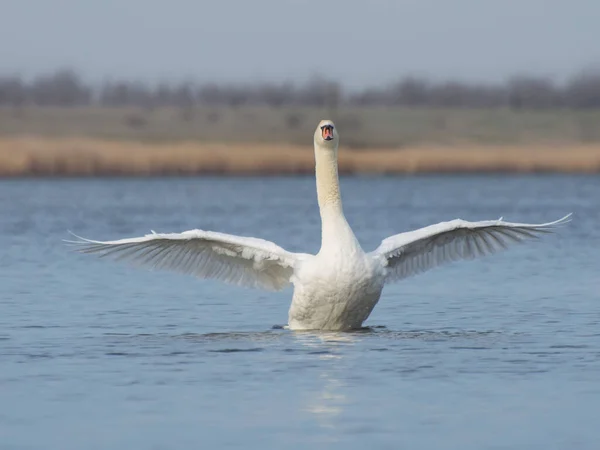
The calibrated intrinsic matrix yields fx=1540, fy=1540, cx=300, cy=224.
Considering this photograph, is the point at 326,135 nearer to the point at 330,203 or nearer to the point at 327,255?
the point at 330,203

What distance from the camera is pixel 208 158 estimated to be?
169 feet

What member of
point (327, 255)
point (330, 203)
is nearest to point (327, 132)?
point (330, 203)

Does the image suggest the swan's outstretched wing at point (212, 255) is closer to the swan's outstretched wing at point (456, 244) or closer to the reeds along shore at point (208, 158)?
the swan's outstretched wing at point (456, 244)

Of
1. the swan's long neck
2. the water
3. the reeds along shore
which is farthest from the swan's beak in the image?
the reeds along shore

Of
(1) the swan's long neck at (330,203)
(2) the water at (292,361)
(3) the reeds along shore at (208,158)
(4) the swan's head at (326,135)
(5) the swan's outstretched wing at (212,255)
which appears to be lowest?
(2) the water at (292,361)

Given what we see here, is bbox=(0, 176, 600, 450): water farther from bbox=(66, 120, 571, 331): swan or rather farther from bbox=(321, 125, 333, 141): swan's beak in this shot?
bbox=(321, 125, 333, 141): swan's beak

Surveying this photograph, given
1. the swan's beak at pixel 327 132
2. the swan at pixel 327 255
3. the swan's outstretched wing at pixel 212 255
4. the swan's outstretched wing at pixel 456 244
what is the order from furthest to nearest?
the swan's outstretched wing at pixel 456 244
the swan's beak at pixel 327 132
the swan's outstretched wing at pixel 212 255
the swan at pixel 327 255

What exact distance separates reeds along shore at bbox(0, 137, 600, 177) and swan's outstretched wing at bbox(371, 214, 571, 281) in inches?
1318

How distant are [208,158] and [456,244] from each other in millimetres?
36332

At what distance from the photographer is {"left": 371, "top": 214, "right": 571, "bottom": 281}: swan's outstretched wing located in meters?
15.1

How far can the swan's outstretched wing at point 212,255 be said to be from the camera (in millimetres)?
14562

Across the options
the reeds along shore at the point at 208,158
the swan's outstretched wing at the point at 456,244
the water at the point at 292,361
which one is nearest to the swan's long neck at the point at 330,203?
the swan's outstretched wing at the point at 456,244

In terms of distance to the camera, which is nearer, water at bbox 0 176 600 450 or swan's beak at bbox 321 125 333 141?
water at bbox 0 176 600 450

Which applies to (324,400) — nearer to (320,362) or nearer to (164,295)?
(320,362)
